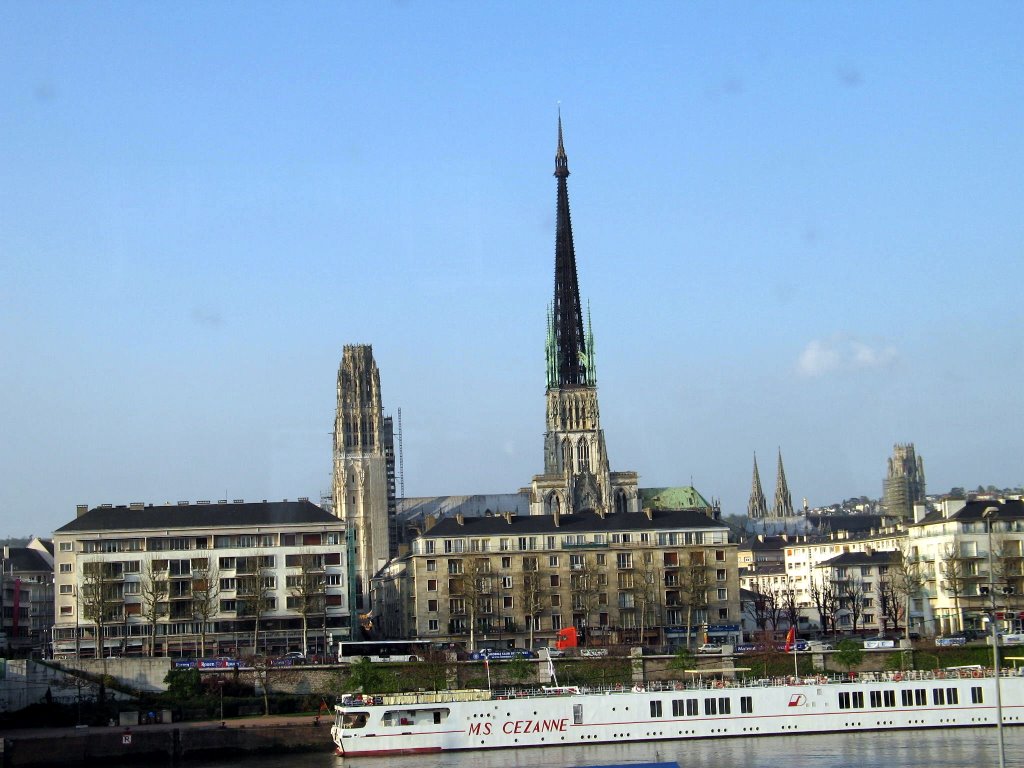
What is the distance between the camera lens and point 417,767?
78.2 meters

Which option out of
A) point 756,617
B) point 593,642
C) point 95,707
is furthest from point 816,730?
point 756,617

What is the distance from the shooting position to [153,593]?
4478 inches

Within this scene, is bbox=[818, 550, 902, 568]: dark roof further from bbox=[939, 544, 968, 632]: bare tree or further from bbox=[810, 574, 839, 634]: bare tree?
bbox=[939, 544, 968, 632]: bare tree

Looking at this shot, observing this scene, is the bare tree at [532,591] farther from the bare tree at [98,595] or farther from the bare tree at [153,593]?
the bare tree at [98,595]

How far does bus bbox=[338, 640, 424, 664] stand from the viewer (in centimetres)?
10248

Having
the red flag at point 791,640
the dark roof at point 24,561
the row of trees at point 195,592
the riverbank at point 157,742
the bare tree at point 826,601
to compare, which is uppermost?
the dark roof at point 24,561

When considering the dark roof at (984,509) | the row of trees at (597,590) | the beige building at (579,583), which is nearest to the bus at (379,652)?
the beige building at (579,583)

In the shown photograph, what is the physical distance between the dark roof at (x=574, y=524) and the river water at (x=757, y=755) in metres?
43.0

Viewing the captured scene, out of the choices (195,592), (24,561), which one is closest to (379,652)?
(195,592)

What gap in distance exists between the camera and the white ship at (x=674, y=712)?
85.6 m

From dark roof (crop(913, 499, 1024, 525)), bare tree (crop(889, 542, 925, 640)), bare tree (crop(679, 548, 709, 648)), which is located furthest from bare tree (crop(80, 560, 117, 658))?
dark roof (crop(913, 499, 1024, 525))

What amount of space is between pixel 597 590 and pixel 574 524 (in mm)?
7027

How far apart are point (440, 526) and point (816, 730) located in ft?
166

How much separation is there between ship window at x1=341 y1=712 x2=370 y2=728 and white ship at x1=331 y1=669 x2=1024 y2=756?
0.05 metres
